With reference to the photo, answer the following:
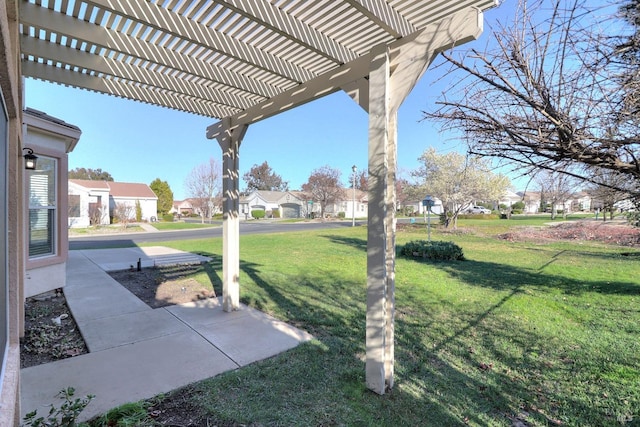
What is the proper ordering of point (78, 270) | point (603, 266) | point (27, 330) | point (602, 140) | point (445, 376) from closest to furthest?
point (602, 140) < point (445, 376) < point (27, 330) < point (78, 270) < point (603, 266)

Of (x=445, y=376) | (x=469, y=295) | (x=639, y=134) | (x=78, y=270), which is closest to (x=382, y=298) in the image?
(x=445, y=376)

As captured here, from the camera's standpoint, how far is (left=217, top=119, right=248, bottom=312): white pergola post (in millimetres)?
4621

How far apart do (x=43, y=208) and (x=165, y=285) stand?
2572 mm

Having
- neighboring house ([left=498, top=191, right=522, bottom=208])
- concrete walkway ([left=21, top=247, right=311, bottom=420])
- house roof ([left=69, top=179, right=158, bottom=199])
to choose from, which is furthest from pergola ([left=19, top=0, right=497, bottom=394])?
house roof ([left=69, top=179, right=158, bottom=199])

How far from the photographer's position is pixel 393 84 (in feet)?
8.63

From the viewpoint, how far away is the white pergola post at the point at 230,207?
4.62 meters

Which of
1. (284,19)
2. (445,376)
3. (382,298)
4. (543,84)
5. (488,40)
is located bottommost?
(445,376)

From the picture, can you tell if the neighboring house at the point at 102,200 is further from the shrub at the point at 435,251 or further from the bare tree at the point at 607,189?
→ the bare tree at the point at 607,189

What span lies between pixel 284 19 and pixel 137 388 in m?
3.45

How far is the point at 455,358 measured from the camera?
10.9ft

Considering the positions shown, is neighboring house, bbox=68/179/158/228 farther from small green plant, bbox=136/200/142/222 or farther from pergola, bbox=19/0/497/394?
pergola, bbox=19/0/497/394

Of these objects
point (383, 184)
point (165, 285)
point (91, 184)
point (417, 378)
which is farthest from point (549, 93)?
point (91, 184)

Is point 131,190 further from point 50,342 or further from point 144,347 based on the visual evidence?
point 144,347

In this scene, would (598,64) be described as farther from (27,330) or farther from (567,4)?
(27,330)
